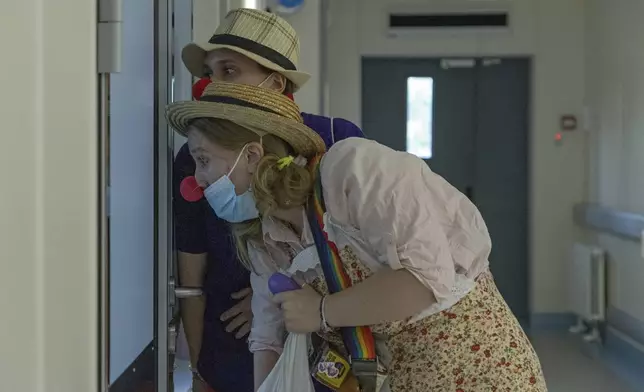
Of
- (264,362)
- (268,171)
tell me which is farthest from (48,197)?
(264,362)

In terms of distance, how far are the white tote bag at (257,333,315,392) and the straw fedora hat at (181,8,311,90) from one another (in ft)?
1.90

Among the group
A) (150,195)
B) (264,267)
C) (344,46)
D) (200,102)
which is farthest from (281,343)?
(344,46)

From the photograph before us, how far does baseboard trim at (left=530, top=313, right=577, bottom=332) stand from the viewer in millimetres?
6004

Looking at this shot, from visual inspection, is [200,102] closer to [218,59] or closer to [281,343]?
[218,59]

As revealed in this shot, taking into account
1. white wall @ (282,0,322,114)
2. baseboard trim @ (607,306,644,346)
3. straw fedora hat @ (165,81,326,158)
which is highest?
white wall @ (282,0,322,114)

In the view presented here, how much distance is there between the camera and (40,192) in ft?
2.44

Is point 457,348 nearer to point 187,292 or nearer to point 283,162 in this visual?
point 283,162

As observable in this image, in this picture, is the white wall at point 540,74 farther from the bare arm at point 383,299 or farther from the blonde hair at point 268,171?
the bare arm at point 383,299

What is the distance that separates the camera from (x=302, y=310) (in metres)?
1.25

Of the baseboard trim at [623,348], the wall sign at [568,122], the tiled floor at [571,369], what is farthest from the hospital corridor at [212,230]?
the wall sign at [568,122]

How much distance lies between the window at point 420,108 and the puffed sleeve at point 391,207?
4948 millimetres

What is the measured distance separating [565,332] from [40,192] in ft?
19.1

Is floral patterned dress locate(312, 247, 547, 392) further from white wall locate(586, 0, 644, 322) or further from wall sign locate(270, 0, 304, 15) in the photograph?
white wall locate(586, 0, 644, 322)

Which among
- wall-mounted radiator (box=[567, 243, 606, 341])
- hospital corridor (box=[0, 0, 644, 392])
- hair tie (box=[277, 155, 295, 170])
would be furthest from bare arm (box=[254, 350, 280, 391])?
wall-mounted radiator (box=[567, 243, 606, 341])
